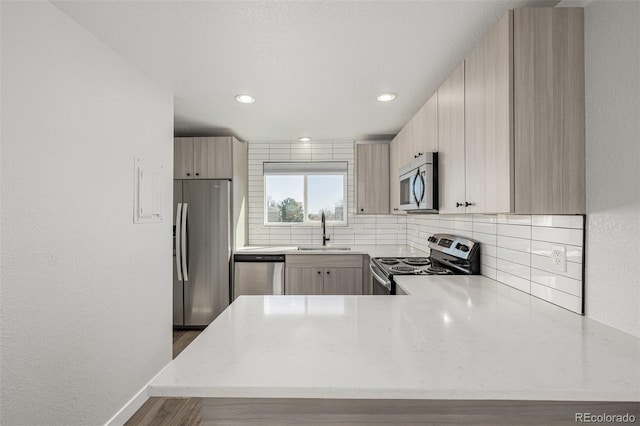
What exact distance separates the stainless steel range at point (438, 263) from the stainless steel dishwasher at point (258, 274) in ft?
3.89

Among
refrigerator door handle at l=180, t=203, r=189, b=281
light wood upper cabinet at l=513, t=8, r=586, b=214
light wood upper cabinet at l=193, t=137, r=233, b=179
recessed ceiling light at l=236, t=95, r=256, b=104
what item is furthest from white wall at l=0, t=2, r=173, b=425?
light wood upper cabinet at l=513, t=8, r=586, b=214

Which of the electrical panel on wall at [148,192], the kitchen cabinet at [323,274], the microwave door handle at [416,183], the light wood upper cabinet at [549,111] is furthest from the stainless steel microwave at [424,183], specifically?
the electrical panel on wall at [148,192]

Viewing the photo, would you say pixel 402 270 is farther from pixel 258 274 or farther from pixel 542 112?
pixel 258 274

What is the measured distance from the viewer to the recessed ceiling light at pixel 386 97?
2.41 m

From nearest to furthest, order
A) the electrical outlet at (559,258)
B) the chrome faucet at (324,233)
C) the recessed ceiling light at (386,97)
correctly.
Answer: the electrical outlet at (559,258) → the recessed ceiling light at (386,97) → the chrome faucet at (324,233)

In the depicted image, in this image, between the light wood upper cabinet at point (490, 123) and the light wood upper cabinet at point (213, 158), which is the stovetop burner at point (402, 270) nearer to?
the light wood upper cabinet at point (490, 123)

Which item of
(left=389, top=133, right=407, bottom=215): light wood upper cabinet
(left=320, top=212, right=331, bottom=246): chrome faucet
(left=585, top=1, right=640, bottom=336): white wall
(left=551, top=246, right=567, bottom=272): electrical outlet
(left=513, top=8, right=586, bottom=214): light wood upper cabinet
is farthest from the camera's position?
(left=320, top=212, right=331, bottom=246): chrome faucet

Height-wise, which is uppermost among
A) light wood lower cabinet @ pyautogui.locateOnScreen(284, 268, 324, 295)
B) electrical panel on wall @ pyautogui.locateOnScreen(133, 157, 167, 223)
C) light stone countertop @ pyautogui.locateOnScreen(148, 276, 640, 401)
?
electrical panel on wall @ pyautogui.locateOnScreen(133, 157, 167, 223)

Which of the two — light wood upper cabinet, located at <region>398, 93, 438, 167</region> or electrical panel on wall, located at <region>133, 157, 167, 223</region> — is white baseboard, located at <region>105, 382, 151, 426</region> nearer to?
electrical panel on wall, located at <region>133, 157, 167, 223</region>

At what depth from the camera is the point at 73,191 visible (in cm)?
155

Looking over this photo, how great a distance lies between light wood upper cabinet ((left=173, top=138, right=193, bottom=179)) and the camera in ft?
11.5

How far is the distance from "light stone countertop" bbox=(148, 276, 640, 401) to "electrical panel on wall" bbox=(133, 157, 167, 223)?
1.17 meters

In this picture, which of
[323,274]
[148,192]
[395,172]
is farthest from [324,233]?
[148,192]

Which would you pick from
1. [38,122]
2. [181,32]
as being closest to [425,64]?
[181,32]
